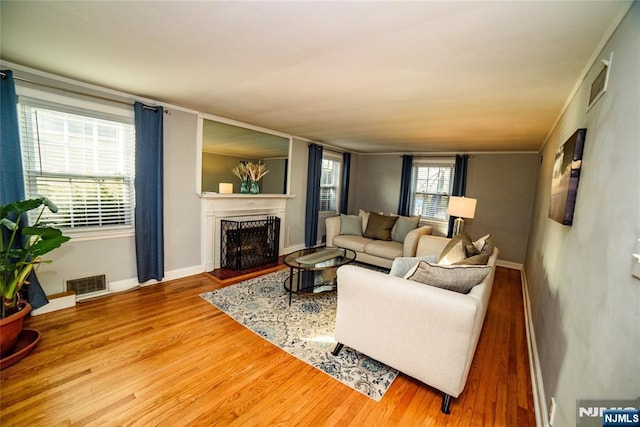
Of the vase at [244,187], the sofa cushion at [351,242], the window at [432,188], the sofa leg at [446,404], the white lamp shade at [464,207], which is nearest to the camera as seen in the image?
the sofa leg at [446,404]

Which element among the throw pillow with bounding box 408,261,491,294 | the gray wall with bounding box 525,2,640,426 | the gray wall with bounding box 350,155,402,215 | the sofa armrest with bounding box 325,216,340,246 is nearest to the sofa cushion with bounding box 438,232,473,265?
the throw pillow with bounding box 408,261,491,294

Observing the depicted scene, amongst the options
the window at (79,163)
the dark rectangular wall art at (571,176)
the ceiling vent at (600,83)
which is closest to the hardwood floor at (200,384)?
the window at (79,163)

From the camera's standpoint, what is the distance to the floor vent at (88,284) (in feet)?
9.27

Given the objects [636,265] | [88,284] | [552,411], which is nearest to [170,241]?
[88,284]

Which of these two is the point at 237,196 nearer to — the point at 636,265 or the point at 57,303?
the point at 57,303

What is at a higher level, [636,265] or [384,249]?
[636,265]

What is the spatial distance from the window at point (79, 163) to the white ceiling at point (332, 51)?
43 cm

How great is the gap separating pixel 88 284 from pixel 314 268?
2.53 meters

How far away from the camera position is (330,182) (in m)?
6.32

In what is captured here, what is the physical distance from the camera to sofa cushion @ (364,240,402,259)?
13.9 feet

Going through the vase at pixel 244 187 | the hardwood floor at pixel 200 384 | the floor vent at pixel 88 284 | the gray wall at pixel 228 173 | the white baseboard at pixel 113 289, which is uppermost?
the gray wall at pixel 228 173

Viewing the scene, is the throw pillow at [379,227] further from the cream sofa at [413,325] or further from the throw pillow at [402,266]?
the cream sofa at [413,325]

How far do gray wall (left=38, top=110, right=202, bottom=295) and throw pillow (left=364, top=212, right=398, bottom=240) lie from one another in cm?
292

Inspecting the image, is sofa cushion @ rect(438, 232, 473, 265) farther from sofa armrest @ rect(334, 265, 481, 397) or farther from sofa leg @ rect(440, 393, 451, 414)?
sofa leg @ rect(440, 393, 451, 414)
